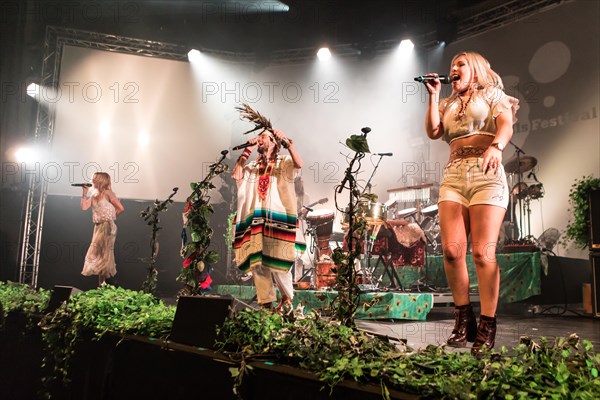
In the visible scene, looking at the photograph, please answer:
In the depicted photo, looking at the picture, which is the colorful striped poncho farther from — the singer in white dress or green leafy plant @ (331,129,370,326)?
the singer in white dress

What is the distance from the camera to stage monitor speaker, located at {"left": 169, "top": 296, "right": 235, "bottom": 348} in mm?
2643

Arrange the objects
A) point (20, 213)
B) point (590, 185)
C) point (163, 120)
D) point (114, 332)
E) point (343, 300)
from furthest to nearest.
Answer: point (163, 120) → point (20, 213) → point (590, 185) → point (114, 332) → point (343, 300)

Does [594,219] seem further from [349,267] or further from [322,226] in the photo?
[349,267]

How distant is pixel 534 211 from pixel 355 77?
4891mm

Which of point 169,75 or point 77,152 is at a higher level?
point 169,75

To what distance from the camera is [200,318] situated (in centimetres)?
278

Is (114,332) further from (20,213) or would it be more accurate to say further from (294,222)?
(20,213)

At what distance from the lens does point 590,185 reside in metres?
6.42

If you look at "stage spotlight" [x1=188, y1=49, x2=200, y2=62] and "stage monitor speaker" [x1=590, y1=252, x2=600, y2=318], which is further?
"stage spotlight" [x1=188, y1=49, x2=200, y2=62]

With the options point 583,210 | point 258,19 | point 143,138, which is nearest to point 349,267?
point 583,210

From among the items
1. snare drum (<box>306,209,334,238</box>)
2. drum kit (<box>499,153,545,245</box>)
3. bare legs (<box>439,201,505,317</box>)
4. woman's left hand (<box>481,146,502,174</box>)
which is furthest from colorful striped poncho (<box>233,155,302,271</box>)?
drum kit (<box>499,153,545,245</box>)

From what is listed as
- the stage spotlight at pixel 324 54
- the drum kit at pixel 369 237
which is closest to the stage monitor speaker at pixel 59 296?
the drum kit at pixel 369 237

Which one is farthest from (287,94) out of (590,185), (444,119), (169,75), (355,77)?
(444,119)

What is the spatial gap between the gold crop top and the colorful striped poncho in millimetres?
1564
